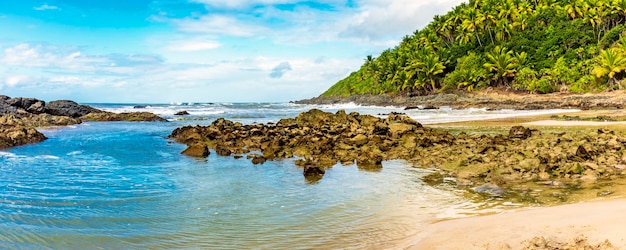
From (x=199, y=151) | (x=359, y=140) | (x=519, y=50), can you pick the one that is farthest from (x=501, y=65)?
(x=199, y=151)

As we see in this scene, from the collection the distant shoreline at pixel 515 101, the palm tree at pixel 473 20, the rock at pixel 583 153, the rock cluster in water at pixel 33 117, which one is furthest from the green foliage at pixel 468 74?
the rock at pixel 583 153

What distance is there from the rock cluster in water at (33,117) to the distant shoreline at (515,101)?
4059 centimetres

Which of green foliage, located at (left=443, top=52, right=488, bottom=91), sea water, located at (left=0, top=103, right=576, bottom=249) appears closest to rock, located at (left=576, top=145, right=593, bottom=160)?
sea water, located at (left=0, top=103, right=576, bottom=249)

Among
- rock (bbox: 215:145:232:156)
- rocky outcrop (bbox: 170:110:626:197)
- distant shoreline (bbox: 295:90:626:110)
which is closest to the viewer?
rocky outcrop (bbox: 170:110:626:197)

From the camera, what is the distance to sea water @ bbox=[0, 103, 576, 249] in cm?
679

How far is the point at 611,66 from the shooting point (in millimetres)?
56062

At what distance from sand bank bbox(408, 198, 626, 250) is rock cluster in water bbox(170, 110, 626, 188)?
2.87 meters

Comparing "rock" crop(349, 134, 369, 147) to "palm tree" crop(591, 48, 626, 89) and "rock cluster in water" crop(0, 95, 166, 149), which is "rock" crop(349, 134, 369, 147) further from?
"palm tree" crop(591, 48, 626, 89)

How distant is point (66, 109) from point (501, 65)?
65004 mm

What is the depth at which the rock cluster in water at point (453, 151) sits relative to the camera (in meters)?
11.3

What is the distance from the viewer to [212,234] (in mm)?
7105

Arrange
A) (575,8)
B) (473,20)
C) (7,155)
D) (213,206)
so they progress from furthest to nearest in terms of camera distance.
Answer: (473,20) → (575,8) → (7,155) → (213,206)

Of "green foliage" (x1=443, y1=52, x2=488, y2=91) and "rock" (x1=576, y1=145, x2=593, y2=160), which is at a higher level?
"green foliage" (x1=443, y1=52, x2=488, y2=91)

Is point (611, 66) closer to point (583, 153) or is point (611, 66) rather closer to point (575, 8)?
point (575, 8)
